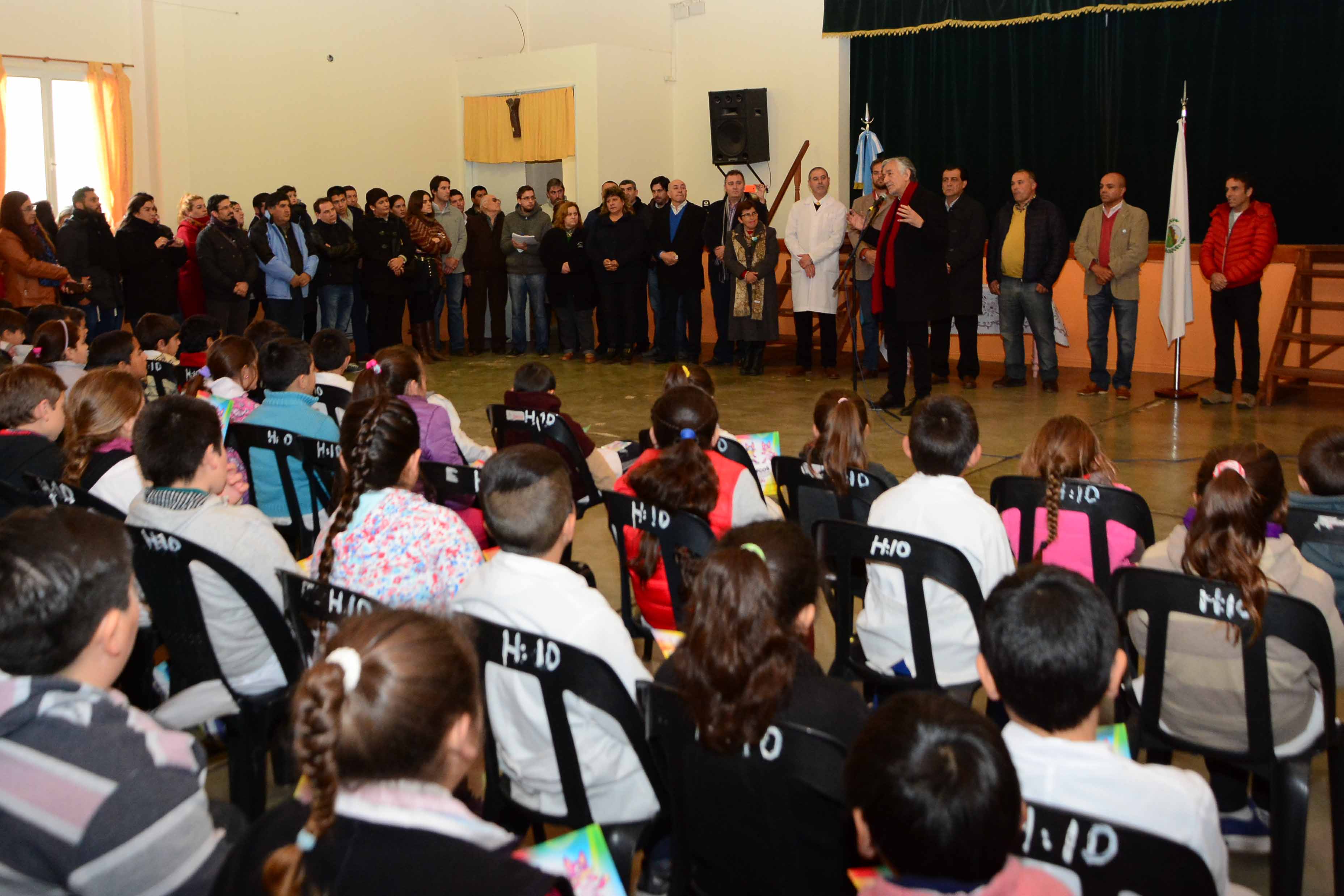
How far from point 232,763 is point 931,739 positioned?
1666mm

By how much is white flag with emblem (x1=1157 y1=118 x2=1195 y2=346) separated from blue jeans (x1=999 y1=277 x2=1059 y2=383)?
0.74m

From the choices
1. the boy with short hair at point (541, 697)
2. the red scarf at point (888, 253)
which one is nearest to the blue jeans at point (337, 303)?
the red scarf at point (888, 253)

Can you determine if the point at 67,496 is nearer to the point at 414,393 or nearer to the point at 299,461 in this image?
the point at 299,461

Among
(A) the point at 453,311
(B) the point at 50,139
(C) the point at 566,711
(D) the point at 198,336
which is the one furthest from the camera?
(A) the point at 453,311

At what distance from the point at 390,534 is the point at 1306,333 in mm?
6940

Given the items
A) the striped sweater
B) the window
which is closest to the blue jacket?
the window

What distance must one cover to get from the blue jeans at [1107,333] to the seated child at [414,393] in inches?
205

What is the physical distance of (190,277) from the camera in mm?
8797

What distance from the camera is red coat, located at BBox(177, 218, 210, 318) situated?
28.4 ft

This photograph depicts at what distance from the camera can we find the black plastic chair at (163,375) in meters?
4.88

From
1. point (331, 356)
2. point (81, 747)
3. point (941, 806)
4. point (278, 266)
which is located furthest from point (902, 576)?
point (278, 266)

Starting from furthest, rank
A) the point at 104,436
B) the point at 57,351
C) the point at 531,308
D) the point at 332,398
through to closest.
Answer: the point at 531,308
the point at 57,351
the point at 332,398
the point at 104,436

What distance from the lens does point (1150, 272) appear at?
841 cm

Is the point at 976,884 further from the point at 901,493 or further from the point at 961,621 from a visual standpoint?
the point at 901,493
